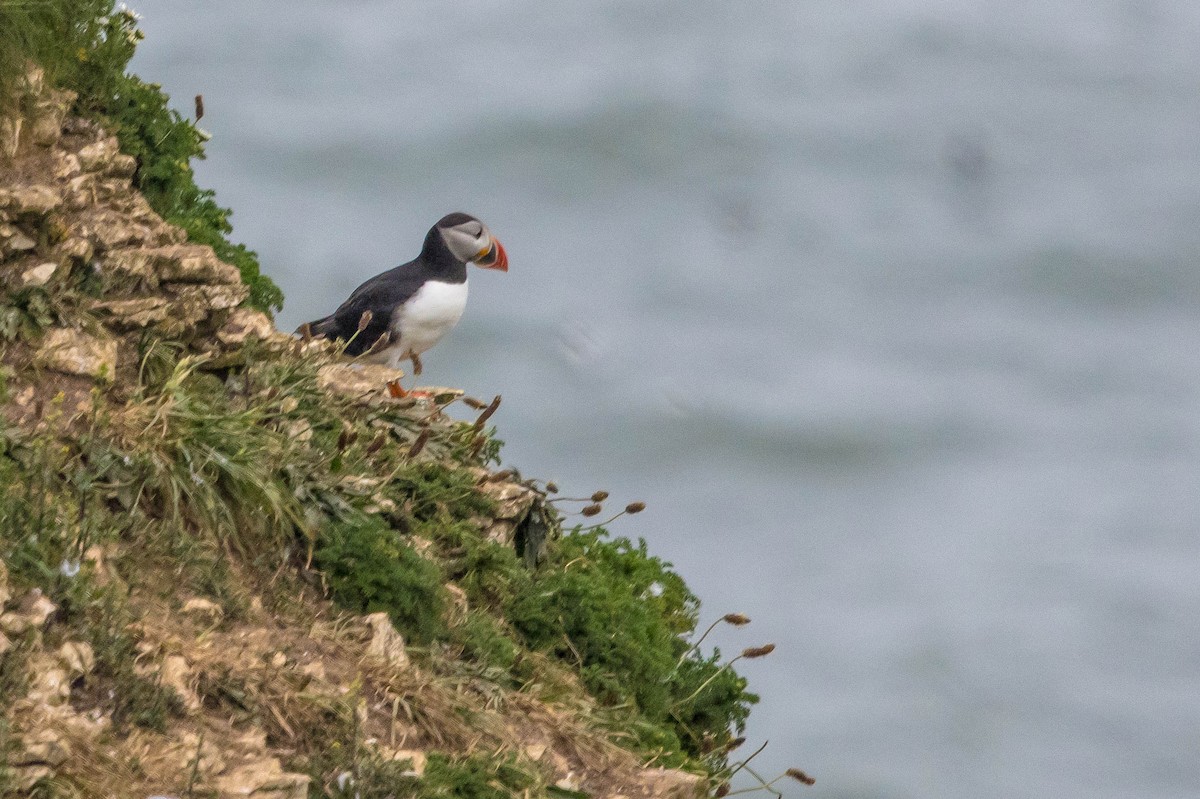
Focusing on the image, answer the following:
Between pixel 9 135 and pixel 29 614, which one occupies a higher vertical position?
pixel 9 135

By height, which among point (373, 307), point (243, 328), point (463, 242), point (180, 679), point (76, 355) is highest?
point (463, 242)

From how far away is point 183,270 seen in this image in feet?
23.3

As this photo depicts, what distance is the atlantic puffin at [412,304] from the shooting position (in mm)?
10086

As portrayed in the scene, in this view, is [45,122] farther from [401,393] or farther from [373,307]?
[373,307]

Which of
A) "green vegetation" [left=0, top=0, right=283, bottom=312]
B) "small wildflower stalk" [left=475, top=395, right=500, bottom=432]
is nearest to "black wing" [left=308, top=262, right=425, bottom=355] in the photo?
"green vegetation" [left=0, top=0, right=283, bottom=312]

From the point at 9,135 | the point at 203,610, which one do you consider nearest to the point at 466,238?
the point at 9,135

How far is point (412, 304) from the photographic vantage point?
33.5ft

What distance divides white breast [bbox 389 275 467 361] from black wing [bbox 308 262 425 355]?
49 millimetres

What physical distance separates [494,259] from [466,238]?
1.17ft

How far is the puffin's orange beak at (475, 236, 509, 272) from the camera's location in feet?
36.3

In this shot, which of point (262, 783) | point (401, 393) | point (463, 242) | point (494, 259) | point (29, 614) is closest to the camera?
point (262, 783)

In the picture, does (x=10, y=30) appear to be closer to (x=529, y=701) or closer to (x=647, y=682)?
(x=529, y=701)

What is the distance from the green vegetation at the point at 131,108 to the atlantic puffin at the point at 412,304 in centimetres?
97

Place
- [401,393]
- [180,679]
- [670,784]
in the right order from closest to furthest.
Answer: [180,679] < [670,784] < [401,393]
